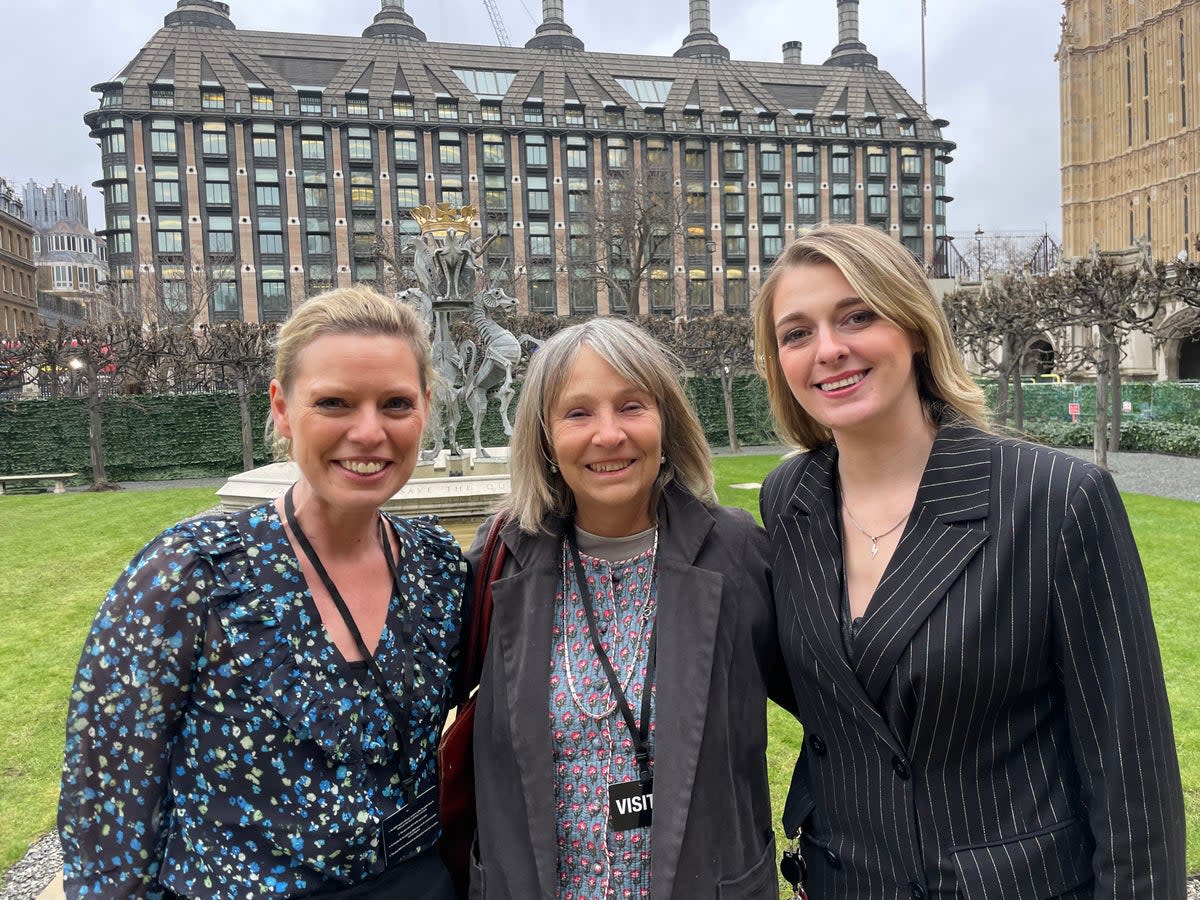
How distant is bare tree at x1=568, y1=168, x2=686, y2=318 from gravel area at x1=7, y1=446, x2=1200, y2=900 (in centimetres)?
1402

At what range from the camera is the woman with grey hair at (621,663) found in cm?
178

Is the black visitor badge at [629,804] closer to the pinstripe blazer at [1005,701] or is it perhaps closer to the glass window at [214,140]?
the pinstripe blazer at [1005,701]

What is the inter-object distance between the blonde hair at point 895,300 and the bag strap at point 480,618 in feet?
2.97

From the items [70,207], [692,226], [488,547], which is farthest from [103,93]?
[70,207]

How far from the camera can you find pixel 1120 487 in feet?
52.6

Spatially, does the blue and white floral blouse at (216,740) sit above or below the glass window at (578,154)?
below

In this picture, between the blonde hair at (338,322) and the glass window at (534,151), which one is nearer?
the blonde hair at (338,322)

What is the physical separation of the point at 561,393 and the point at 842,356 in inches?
25.8

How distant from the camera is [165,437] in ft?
79.4

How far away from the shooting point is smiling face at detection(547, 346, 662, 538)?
6.40 feet

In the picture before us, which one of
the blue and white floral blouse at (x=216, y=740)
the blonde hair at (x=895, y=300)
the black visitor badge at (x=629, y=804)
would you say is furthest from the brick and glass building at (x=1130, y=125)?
the blue and white floral blouse at (x=216, y=740)

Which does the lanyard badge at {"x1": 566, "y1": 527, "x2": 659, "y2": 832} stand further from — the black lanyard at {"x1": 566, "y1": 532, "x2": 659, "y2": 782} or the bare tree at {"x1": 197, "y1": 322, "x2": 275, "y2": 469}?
the bare tree at {"x1": 197, "y1": 322, "x2": 275, "y2": 469}

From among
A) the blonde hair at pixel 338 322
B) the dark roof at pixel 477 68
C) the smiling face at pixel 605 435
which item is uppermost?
the dark roof at pixel 477 68

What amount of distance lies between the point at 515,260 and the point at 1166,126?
4049 centimetres
